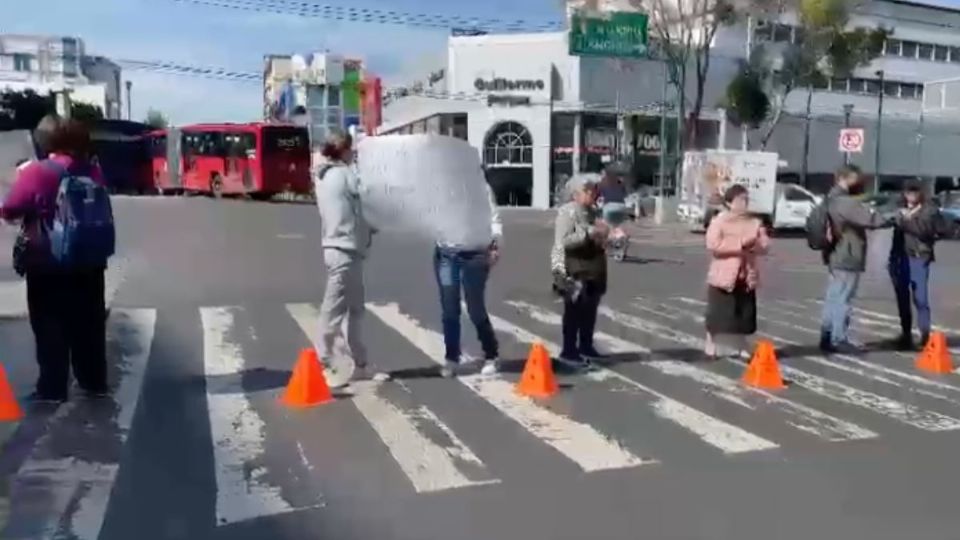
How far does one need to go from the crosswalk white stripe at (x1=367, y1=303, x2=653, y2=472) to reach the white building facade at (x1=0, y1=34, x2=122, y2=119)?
10683 centimetres

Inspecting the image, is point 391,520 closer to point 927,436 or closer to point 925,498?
point 925,498

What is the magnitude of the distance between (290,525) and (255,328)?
666cm

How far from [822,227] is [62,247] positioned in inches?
265

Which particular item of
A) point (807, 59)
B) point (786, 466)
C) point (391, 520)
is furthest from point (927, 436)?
point (807, 59)

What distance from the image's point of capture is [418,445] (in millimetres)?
6797

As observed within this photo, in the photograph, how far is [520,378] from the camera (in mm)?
9008

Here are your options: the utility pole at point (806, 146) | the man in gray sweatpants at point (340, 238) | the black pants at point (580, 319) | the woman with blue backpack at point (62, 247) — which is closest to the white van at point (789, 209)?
the utility pole at point (806, 146)

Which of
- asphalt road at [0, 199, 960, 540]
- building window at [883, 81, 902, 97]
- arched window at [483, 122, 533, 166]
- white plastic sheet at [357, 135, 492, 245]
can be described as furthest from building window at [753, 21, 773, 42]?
white plastic sheet at [357, 135, 492, 245]

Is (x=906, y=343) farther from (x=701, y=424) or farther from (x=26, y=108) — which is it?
(x=26, y=108)

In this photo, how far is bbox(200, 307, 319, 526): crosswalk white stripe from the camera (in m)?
5.57

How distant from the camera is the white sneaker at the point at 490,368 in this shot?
9.08 metres

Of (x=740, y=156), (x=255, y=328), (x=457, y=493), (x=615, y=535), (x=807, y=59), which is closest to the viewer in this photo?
(x=615, y=535)

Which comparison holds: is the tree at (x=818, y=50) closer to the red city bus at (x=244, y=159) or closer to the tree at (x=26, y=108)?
the red city bus at (x=244, y=159)

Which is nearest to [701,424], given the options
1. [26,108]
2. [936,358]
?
[936,358]
